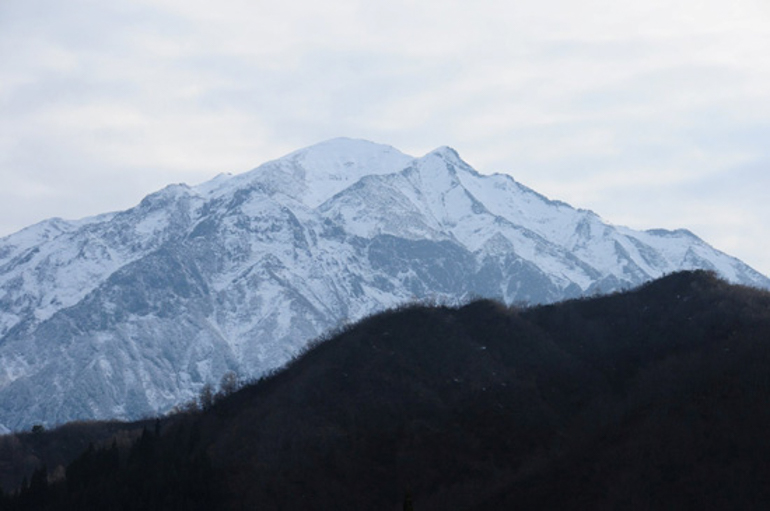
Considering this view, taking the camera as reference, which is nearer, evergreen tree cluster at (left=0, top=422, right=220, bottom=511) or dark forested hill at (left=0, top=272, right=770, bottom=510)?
dark forested hill at (left=0, top=272, right=770, bottom=510)

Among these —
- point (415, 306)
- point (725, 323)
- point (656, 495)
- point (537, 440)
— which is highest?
point (415, 306)

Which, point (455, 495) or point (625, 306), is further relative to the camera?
point (625, 306)

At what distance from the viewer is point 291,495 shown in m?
134

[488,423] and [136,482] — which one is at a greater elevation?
[136,482]

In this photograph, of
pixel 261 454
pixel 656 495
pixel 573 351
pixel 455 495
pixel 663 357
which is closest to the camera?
pixel 656 495

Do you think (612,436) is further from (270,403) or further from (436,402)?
(270,403)

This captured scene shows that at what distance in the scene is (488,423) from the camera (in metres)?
146

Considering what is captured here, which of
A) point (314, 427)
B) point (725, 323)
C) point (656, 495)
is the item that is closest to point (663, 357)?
point (725, 323)

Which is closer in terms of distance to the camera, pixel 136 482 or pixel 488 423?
pixel 136 482

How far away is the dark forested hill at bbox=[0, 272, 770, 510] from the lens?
124188 mm

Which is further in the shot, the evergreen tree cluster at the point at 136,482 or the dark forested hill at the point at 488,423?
the evergreen tree cluster at the point at 136,482

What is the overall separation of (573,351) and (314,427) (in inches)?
1665

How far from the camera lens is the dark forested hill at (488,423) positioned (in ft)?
407

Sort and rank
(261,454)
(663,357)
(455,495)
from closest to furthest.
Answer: (455,495) < (261,454) < (663,357)
